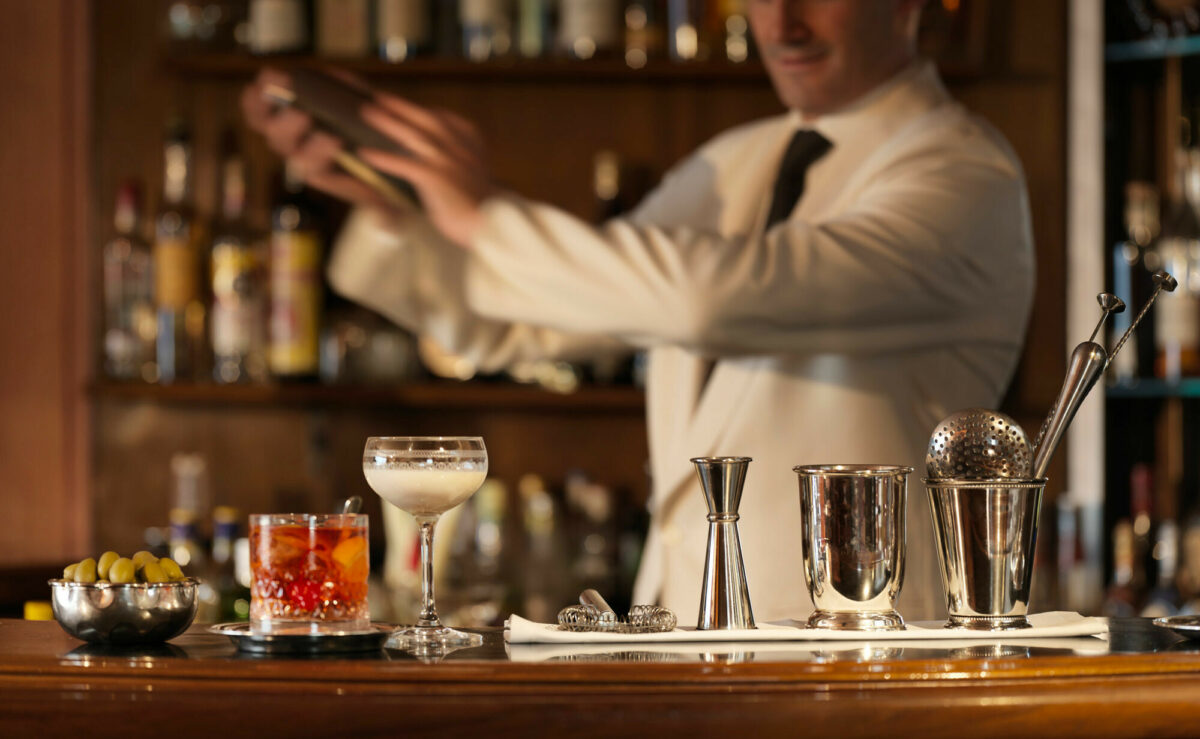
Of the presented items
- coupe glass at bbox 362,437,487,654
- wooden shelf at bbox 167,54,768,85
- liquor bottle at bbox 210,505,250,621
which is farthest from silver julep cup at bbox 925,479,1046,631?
wooden shelf at bbox 167,54,768,85

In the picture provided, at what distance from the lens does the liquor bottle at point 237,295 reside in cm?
224

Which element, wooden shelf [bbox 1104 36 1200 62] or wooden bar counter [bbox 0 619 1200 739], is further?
wooden shelf [bbox 1104 36 1200 62]

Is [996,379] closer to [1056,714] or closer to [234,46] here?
[1056,714]

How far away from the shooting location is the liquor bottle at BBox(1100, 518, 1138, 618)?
216cm

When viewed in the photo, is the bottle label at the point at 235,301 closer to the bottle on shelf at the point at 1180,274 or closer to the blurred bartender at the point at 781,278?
the blurred bartender at the point at 781,278

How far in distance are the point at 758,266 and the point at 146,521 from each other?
1196 millimetres

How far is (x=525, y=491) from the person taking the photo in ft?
7.59

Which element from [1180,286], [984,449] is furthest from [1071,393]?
[1180,286]

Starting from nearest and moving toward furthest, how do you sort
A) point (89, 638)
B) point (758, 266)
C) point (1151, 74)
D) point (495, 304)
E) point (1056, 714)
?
point (1056, 714), point (89, 638), point (758, 266), point (495, 304), point (1151, 74)

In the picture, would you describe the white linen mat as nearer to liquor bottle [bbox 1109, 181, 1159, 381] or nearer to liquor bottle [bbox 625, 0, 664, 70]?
liquor bottle [bbox 1109, 181, 1159, 381]

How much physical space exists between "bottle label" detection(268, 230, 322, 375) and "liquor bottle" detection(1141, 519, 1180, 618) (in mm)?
1326

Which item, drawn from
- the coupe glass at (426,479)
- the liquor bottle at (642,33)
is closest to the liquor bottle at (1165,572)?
the liquor bottle at (642,33)

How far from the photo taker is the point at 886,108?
6.47 ft

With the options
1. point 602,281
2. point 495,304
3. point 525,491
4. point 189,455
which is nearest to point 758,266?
point 602,281
